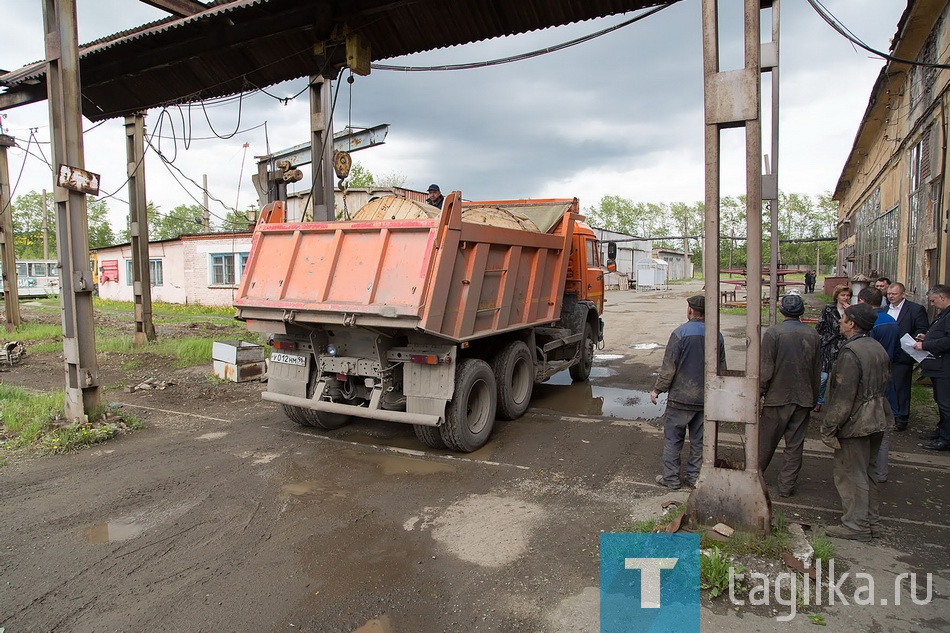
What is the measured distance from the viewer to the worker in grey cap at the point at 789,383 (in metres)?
4.38

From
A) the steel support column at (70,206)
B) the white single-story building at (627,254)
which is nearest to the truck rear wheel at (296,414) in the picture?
the steel support column at (70,206)

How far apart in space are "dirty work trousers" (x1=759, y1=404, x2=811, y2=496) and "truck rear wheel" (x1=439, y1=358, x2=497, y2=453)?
8.87ft

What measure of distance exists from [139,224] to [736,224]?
66.9 metres

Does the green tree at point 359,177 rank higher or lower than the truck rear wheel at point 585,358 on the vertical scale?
higher

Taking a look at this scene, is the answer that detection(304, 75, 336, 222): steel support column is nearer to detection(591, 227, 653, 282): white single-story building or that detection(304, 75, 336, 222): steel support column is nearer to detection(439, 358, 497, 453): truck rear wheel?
detection(439, 358, 497, 453): truck rear wheel

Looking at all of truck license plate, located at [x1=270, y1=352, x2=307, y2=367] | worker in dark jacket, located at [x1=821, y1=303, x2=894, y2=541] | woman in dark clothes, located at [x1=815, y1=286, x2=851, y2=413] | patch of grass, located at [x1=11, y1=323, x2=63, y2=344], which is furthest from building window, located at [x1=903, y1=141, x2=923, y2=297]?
patch of grass, located at [x1=11, y1=323, x2=63, y2=344]

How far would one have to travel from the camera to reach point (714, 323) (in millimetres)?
3775

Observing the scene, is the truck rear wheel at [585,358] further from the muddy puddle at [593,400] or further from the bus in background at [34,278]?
the bus in background at [34,278]

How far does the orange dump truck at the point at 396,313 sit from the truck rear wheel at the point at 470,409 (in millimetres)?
12

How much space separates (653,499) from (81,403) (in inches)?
249

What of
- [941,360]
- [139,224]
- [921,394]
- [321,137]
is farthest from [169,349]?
[921,394]

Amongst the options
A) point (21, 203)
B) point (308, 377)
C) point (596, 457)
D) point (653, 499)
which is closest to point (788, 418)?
point (653, 499)

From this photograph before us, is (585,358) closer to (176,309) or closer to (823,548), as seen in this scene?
(823,548)

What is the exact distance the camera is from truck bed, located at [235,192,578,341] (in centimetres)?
510
